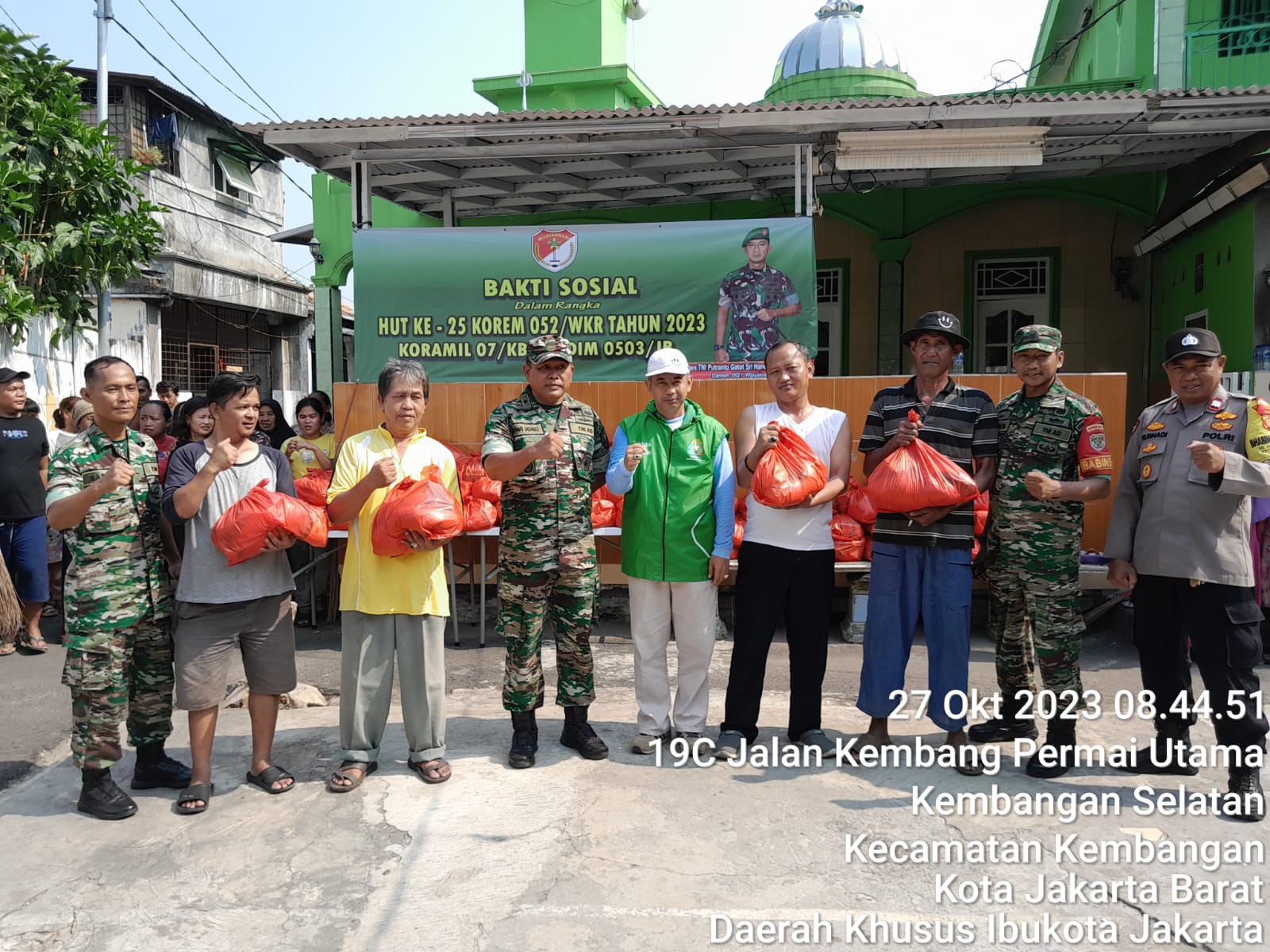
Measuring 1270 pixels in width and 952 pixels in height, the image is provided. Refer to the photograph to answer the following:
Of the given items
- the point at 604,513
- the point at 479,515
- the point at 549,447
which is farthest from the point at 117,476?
the point at 604,513

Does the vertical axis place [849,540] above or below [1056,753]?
above

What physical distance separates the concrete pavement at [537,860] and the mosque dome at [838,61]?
560 inches

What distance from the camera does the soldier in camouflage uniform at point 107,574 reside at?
12.1 feet

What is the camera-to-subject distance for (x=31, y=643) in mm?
6785

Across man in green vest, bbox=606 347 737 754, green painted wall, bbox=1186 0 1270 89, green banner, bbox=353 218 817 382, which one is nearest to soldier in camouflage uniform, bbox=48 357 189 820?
man in green vest, bbox=606 347 737 754

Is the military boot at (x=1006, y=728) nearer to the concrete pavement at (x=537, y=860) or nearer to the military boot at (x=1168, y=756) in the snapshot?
the concrete pavement at (x=537, y=860)

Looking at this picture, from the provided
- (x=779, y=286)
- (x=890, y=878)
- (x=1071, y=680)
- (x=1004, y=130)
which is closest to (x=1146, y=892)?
(x=890, y=878)

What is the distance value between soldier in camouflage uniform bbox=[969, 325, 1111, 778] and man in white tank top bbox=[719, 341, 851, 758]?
0.77m

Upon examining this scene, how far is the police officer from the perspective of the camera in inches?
150

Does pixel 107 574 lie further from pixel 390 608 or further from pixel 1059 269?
pixel 1059 269

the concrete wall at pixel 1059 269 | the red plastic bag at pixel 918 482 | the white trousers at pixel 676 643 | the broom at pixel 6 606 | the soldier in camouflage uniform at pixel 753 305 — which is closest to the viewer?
the red plastic bag at pixel 918 482

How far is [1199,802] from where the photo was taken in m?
3.86

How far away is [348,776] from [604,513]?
10.3 ft

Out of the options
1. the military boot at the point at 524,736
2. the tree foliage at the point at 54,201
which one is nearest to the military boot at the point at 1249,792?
the military boot at the point at 524,736
